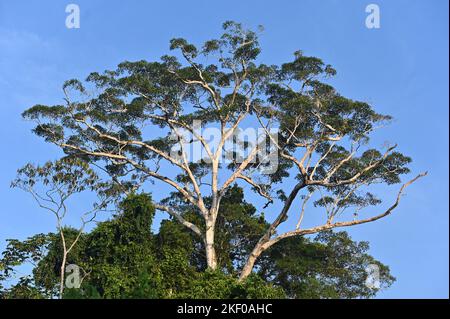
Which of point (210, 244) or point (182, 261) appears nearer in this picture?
point (182, 261)

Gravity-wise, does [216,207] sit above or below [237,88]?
below

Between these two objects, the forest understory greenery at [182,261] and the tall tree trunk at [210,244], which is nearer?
the forest understory greenery at [182,261]

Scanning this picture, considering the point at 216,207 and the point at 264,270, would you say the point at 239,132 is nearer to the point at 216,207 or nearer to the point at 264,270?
the point at 216,207

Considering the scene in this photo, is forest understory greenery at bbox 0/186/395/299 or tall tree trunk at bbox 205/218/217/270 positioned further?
tall tree trunk at bbox 205/218/217/270

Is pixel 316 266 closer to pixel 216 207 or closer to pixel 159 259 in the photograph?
pixel 216 207

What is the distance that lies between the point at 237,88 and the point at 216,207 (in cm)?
538

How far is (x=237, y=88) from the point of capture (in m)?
30.7

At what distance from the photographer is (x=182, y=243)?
1069 inches

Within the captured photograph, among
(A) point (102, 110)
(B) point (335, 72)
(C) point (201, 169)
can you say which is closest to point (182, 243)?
(C) point (201, 169)
